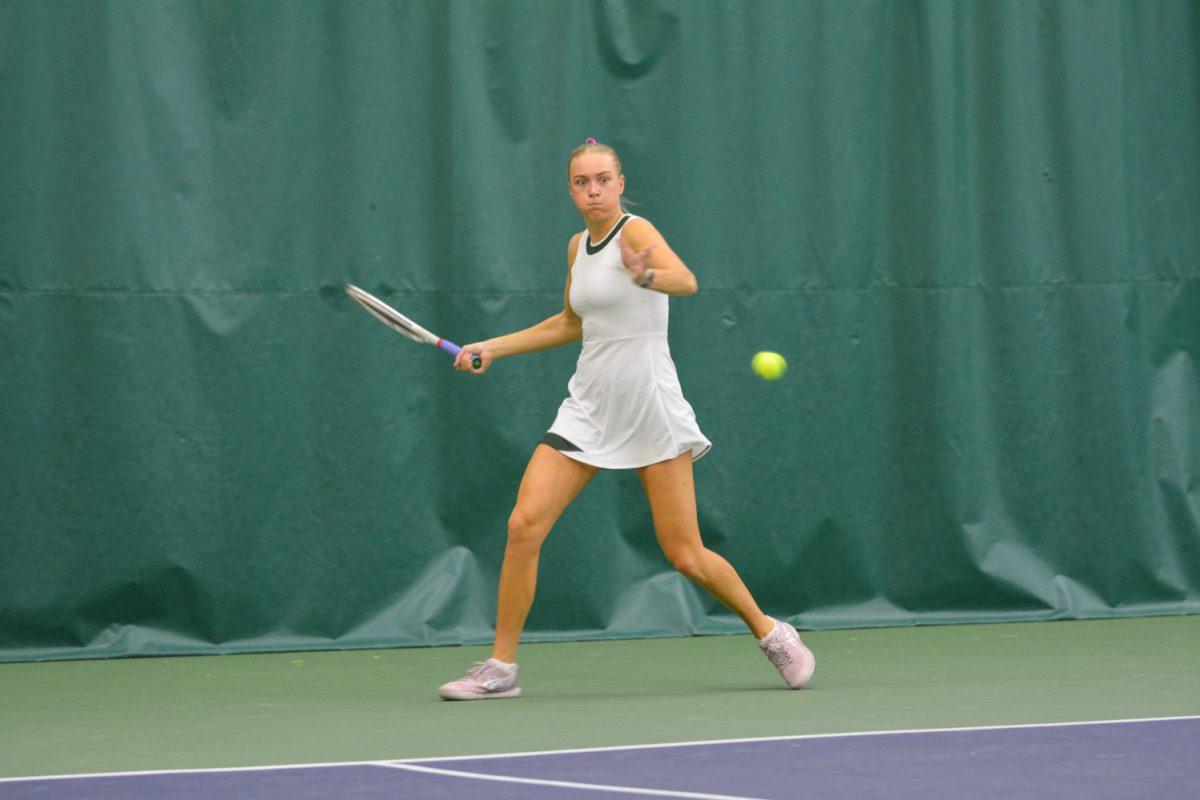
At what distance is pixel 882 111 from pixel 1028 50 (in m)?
0.67

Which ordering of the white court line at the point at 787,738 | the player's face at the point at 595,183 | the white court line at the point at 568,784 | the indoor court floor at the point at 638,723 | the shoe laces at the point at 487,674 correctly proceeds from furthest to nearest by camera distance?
the shoe laces at the point at 487,674 → the player's face at the point at 595,183 → the white court line at the point at 787,738 → the indoor court floor at the point at 638,723 → the white court line at the point at 568,784

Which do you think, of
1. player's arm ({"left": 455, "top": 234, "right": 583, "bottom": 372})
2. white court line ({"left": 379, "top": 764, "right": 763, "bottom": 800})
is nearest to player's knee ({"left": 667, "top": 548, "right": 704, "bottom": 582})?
player's arm ({"left": 455, "top": 234, "right": 583, "bottom": 372})

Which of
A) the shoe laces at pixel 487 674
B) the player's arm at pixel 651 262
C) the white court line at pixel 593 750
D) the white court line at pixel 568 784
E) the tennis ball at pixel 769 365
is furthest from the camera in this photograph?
the tennis ball at pixel 769 365

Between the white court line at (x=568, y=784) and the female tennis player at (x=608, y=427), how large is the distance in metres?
1.28

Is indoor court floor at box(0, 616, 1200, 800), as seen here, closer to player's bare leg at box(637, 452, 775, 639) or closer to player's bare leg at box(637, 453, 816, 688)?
player's bare leg at box(637, 453, 816, 688)

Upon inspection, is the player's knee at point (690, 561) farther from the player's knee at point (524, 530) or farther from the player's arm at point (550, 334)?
the player's arm at point (550, 334)

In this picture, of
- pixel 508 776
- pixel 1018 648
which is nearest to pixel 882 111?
pixel 1018 648

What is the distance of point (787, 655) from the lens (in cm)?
544

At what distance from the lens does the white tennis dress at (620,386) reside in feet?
17.4

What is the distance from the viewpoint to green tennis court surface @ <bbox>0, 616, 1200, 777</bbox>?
452cm

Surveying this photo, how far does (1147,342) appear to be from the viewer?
25.6 ft

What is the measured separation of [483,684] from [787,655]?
0.85 metres

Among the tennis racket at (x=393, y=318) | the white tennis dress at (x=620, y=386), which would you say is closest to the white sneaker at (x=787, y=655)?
the white tennis dress at (x=620, y=386)

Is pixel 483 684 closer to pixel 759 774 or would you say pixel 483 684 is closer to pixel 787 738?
pixel 787 738
